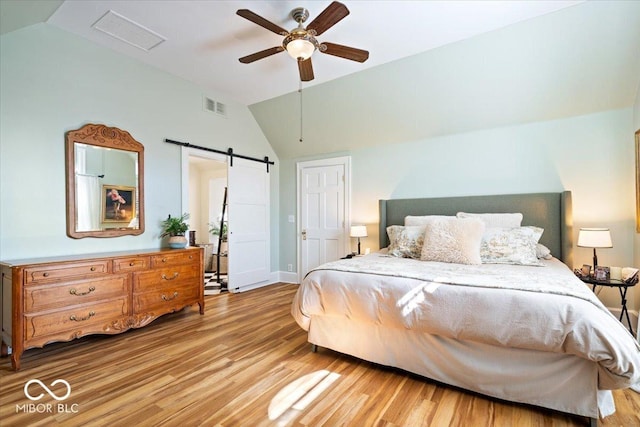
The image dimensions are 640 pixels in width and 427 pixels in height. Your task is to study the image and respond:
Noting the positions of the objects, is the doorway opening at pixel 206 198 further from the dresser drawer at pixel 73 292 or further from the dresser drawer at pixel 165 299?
the dresser drawer at pixel 73 292

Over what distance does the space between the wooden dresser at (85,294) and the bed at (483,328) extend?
1560 mm

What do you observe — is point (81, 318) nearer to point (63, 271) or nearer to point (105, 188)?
point (63, 271)

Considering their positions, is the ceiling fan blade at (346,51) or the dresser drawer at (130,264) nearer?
the ceiling fan blade at (346,51)

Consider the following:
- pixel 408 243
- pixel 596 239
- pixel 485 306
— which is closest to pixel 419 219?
pixel 408 243

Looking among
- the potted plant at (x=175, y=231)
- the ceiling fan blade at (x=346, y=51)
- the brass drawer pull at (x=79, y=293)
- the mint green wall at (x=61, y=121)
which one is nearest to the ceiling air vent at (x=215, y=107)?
the mint green wall at (x=61, y=121)

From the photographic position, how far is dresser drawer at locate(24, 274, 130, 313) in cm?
233

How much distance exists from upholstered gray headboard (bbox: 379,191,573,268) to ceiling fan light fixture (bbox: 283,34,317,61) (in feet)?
8.23

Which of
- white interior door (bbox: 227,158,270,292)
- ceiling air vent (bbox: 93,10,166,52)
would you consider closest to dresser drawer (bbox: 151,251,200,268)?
white interior door (bbox: 227,158,270,292)

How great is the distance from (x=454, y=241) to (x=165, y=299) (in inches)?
118

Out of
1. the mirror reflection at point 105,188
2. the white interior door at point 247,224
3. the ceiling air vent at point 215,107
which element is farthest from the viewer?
the white interior door at point 247,224

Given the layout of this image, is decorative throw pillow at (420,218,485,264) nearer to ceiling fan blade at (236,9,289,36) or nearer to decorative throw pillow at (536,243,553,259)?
decorative throw pillow at (536,243,553,259)

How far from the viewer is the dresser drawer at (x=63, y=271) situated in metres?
2.33

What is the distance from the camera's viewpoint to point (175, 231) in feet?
11.8

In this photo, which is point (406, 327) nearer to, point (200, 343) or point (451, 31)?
point (200, 343)
